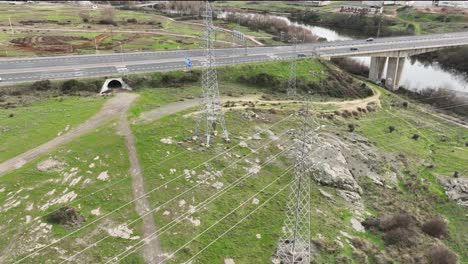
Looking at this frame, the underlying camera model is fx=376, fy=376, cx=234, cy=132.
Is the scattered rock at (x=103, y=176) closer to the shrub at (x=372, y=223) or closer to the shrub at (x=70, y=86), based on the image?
the shrub at (x=372, y=223)

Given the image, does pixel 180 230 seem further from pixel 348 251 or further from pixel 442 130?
pixel 442 130

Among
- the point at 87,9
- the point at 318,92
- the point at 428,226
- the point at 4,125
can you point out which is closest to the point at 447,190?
the point at 428,226

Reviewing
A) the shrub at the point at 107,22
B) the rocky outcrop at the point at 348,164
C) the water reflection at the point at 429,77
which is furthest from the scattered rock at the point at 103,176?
the shrub at the point at 107,22

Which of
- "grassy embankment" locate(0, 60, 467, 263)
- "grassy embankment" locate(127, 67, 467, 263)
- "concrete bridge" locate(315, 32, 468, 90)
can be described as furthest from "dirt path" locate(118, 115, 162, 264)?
"concrete bridge" locate(315, 32, 468, 90)

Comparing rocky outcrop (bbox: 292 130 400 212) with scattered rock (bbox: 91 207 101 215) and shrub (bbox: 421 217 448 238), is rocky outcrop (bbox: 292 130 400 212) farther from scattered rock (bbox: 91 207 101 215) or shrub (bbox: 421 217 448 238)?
scattered rock (bbox: 91 207 101 215)

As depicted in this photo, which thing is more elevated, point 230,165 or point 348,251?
point 230,165

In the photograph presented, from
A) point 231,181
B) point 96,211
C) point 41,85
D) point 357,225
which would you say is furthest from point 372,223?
point 41,85
